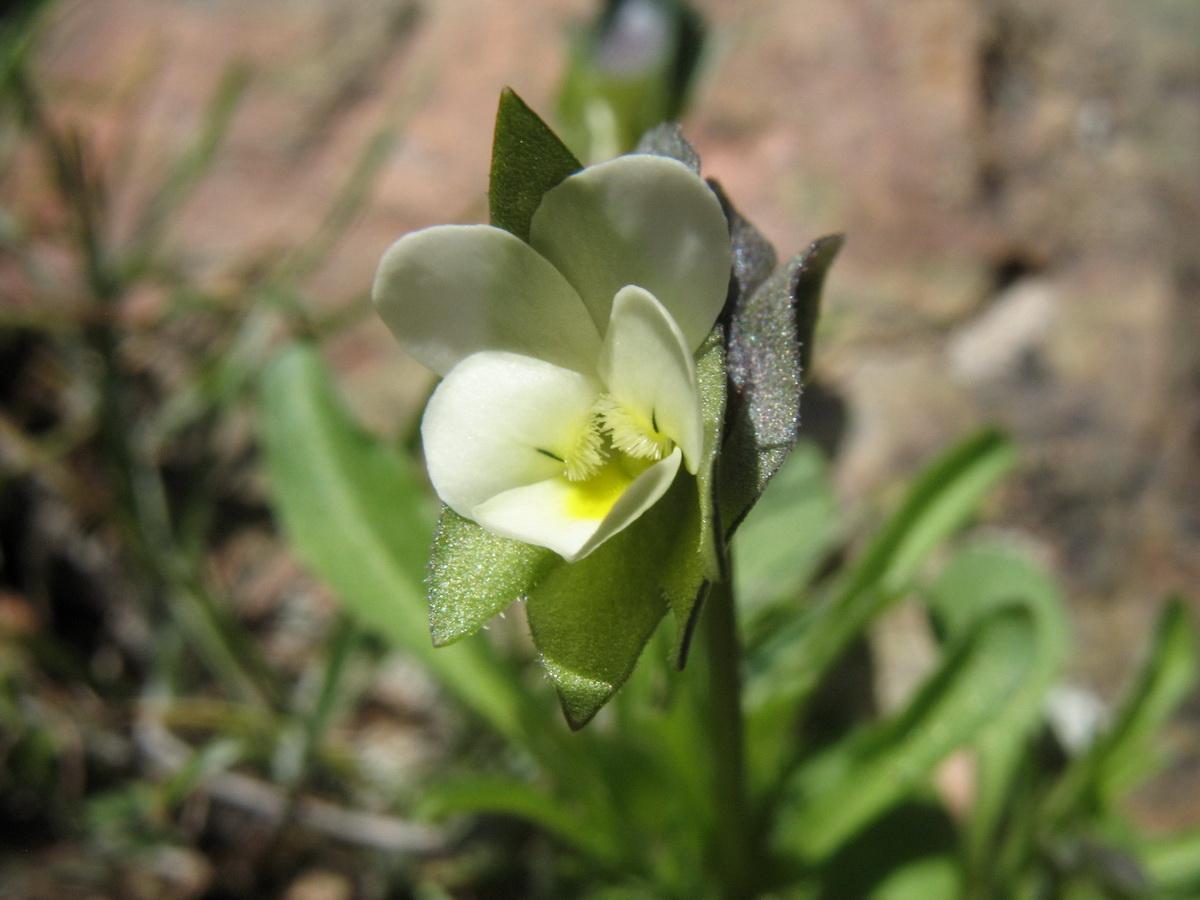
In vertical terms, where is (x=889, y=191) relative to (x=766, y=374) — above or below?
below

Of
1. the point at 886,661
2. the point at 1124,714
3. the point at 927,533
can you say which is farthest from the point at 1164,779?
the point at 927,533

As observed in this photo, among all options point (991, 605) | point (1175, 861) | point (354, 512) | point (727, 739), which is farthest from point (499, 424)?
point (1175, 861)

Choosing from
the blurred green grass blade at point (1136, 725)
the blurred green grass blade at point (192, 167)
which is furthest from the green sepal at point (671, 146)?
the blurred green grass blade at point (192, 167)

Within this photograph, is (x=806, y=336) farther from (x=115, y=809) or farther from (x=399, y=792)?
(x=115, y=809)

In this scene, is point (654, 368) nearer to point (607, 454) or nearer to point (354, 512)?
point (607, 454)

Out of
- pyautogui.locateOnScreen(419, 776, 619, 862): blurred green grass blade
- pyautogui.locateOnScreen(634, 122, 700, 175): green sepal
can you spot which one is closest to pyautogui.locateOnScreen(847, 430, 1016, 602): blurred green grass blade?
pyautogui.locateOnScreen(419, 776, 619, 862): blurred green grass blade

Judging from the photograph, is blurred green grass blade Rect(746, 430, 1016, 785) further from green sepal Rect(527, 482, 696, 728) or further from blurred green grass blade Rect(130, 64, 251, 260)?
blurred green grass blade Rect(130, 64, 251, 260)

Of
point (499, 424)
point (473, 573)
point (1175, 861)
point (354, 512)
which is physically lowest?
point (1175, 861)
